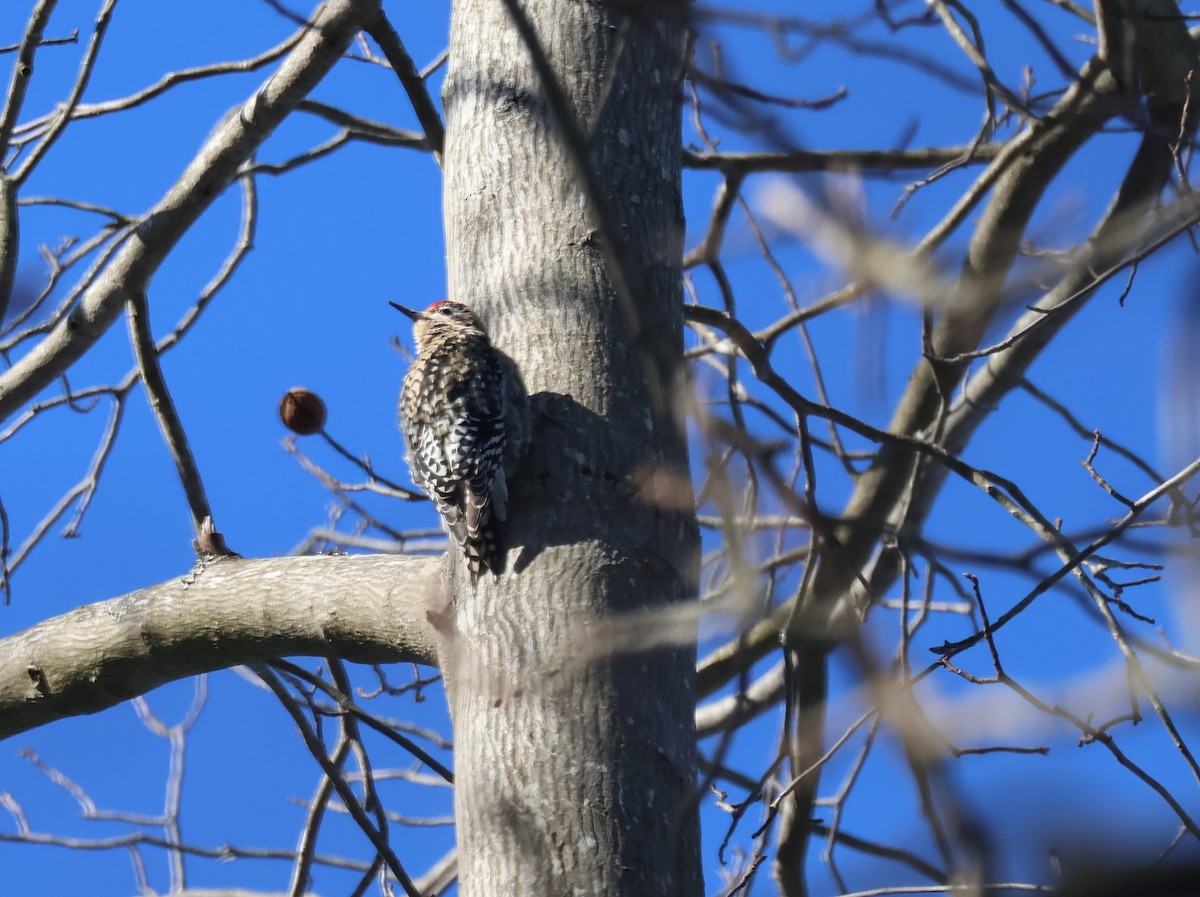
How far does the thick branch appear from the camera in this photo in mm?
2816

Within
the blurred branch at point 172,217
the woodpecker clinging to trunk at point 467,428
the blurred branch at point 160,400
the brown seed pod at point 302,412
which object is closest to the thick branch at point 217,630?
the woodpecker clinging to trunk at point 467,428

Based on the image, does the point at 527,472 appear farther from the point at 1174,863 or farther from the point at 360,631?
the point at 1174,863

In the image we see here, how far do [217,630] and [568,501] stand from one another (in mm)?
999

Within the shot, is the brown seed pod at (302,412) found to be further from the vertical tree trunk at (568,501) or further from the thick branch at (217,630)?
the vertical tree trunk at (568,501)

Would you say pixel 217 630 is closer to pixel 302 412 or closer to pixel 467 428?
pixel 467 428

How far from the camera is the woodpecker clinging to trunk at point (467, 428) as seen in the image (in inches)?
107

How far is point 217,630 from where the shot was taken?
3.05 m

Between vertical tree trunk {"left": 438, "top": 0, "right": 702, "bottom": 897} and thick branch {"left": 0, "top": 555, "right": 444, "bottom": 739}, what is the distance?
0.23m

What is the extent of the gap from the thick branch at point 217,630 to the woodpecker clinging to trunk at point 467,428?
0.52 feet

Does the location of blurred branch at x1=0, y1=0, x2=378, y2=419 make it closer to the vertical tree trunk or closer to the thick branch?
the vertical tree trunk

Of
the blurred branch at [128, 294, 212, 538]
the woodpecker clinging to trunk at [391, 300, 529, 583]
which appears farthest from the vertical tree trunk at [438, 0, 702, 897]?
the blurred branch at [128, 294, 212, 538]

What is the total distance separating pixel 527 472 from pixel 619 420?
23 cm

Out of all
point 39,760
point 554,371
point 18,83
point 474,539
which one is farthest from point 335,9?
point 39,760

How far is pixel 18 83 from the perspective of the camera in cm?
344
